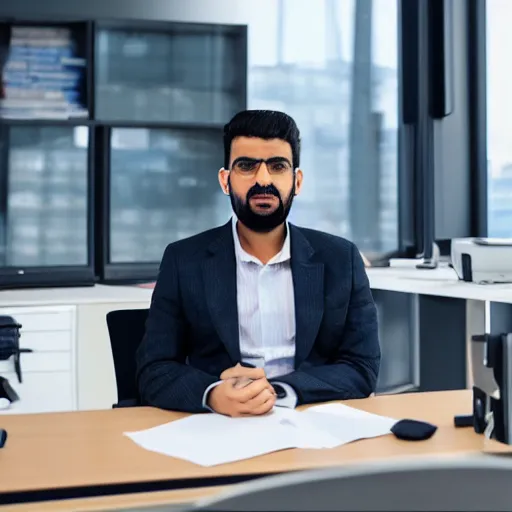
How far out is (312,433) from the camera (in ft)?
4.56

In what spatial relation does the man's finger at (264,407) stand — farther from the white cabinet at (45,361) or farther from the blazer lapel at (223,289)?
the white cabinet at (45,361)

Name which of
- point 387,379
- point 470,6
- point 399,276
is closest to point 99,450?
point 399,276

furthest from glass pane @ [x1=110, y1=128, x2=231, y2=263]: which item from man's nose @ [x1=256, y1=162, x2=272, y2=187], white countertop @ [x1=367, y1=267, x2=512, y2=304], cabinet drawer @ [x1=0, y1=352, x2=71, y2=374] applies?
man's nose @ [x1=256, y1=162, x2=272, y2=187]

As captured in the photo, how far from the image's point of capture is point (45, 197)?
11.7 ft

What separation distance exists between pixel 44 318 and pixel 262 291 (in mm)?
1458

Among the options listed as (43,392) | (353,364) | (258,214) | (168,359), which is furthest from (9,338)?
(353,364)

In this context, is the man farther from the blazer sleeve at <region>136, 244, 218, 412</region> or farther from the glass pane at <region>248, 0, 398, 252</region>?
the glass pane at <region>248, 0, 398, 252</region>

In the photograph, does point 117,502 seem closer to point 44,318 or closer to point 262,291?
point 262,291

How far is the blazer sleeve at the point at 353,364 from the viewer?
65.3 inches

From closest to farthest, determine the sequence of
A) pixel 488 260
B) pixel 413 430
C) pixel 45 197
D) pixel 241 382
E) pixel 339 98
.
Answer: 1. pixel 413 430
2. pixel 241 382
3. pixel 488 260
4. pixel 45 197
5. pixel 339 98

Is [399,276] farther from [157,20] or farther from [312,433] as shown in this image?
[312,433]

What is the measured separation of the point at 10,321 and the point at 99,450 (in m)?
1.79

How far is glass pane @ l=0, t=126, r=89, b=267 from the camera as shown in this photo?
356cm

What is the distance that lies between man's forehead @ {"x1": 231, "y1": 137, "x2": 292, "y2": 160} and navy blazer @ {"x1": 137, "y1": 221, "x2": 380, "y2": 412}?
0.69ft
